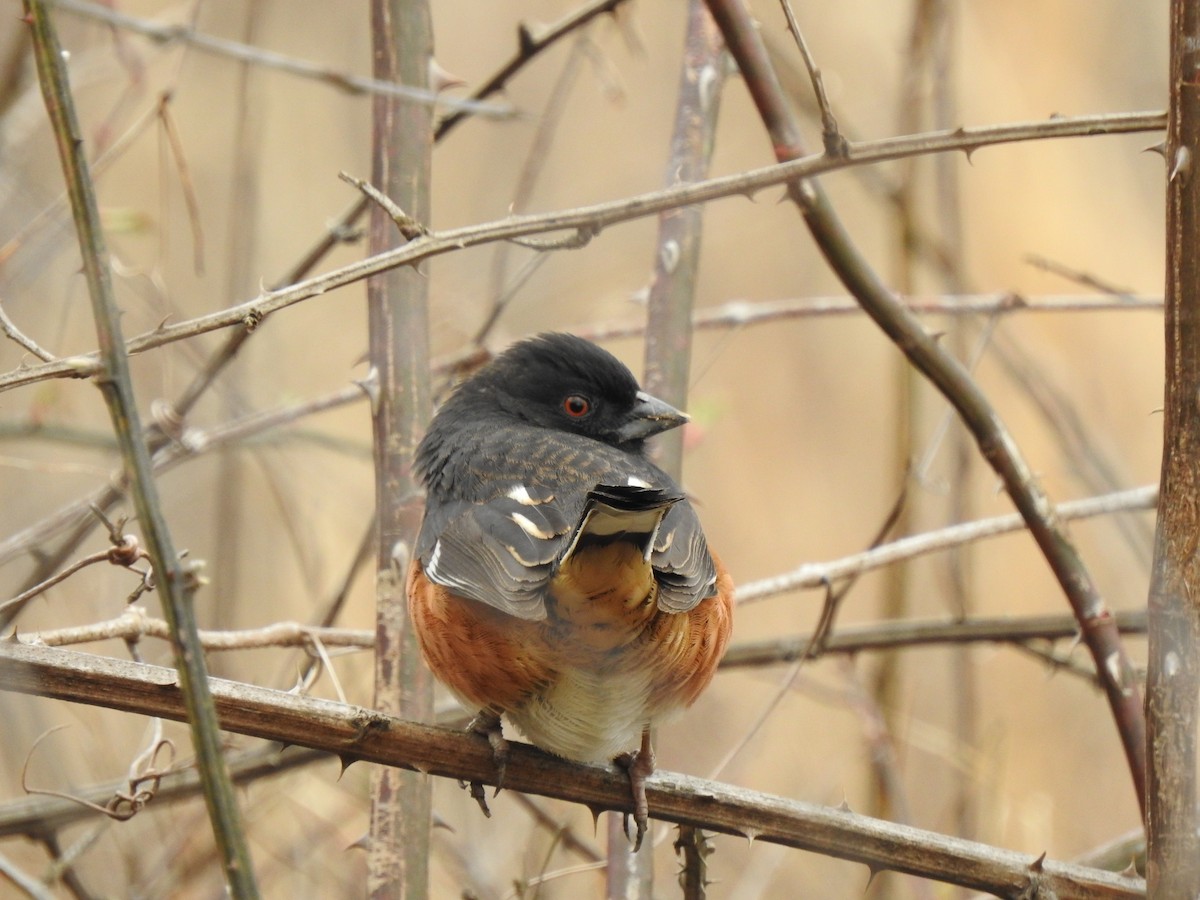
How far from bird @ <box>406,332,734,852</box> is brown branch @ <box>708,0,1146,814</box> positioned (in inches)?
23.5

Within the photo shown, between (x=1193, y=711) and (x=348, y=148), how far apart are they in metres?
6.35

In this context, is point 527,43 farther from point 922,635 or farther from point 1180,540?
point 1180,540

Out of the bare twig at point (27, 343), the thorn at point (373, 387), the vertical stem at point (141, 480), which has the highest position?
the thorn at point (373, 387)

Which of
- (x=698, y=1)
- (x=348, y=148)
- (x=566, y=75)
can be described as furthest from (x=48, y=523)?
(x=348, y=148)

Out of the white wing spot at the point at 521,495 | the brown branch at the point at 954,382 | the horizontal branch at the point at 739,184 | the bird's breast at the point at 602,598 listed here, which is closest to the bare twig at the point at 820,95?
the horizontal branch at the point at 739,184

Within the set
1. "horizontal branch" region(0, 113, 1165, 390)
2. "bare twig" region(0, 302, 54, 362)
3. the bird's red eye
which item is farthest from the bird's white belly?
"bare twig" region(0, 302, 54, 362)

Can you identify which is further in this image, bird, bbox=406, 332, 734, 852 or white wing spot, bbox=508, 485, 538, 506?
white wing spot, bbox=508, 485, 538, 506

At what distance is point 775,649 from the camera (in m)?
3.32

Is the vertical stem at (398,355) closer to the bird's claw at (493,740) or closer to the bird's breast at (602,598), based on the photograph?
the bird's claw at (493,740)

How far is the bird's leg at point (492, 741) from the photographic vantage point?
2.35 m

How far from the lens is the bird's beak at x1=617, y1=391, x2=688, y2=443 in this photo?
9.87 ft

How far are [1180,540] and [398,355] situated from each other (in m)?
1.71

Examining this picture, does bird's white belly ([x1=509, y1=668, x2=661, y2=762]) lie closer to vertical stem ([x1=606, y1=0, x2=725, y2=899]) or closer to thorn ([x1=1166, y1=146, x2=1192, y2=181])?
vertical stem ([x1=606, y1=0, x2=725, y2=899])

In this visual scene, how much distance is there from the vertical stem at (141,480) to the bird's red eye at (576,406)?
1955 millimetres
